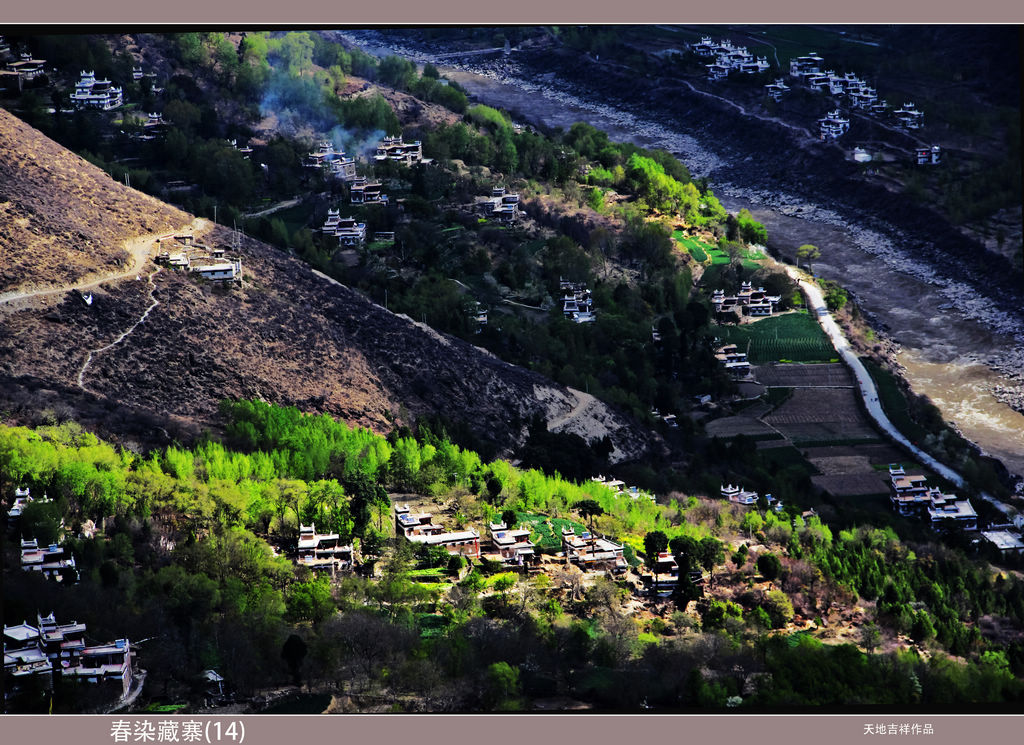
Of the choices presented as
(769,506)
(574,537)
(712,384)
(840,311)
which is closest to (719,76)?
(840,311)

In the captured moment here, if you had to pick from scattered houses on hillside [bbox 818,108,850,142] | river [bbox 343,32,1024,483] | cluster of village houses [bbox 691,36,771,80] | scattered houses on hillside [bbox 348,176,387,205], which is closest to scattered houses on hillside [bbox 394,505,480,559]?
river [bbox 343,32,1024,483]

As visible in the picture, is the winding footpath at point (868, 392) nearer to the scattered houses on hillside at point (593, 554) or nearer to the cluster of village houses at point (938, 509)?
the cluster of village houses at point (938, 509)

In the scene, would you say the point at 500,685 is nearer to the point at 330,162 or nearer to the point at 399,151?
the point at 330,162

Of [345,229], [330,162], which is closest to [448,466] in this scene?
[345,229]

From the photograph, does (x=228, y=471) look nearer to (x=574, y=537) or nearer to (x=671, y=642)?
(x=574, y=537)

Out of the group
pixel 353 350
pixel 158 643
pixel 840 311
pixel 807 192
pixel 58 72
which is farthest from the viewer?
pixel 807 192

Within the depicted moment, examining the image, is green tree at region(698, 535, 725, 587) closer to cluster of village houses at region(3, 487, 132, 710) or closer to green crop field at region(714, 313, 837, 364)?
green crop field at region(714, 313, 837, 364)

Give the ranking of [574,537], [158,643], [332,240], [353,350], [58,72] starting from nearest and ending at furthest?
[158,643] < [574,537] < [353,350] < [58,72] < [332,240]
